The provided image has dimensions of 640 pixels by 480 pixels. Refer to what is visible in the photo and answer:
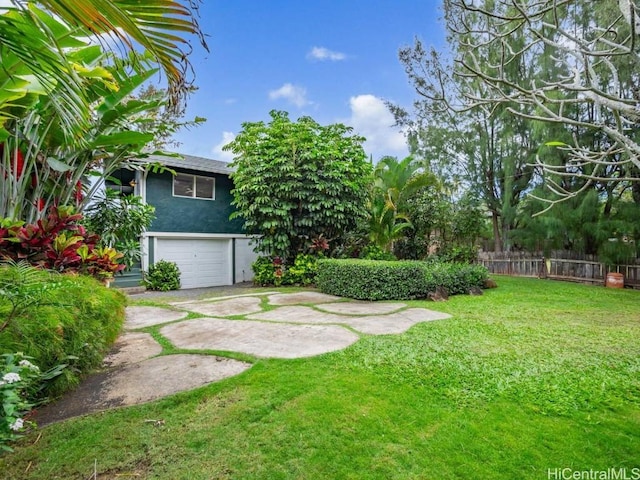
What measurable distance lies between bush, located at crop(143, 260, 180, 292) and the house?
43 cm

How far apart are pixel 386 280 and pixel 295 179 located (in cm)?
387

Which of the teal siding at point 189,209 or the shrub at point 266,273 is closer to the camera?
the shrub at point 266,273

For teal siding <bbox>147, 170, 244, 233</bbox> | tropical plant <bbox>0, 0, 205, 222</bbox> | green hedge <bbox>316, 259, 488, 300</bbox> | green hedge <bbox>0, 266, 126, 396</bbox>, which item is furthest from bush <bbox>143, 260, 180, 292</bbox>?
green hedge <bbox>0, 266, 126, 396</bbox>

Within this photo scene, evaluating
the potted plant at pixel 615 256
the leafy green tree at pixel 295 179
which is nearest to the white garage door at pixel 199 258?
the leafy green tree at pixel 295 179

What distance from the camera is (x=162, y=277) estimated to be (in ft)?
33.2

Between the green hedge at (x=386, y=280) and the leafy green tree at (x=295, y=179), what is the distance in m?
2.06

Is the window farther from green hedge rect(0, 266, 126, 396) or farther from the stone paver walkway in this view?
green hedge rect(0, 266, 126, 396)

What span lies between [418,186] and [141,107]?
8.52m

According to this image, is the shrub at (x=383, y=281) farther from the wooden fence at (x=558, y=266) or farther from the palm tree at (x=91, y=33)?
the wooden fence at (x=558, y=266)

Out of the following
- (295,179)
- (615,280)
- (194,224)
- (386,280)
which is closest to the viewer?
(386,280)

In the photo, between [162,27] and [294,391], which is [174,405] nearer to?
[294,391]

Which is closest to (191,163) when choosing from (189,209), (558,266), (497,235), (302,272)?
(189,209)

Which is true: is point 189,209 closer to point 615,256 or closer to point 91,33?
point 91,33

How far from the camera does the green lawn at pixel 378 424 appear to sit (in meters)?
1.67
